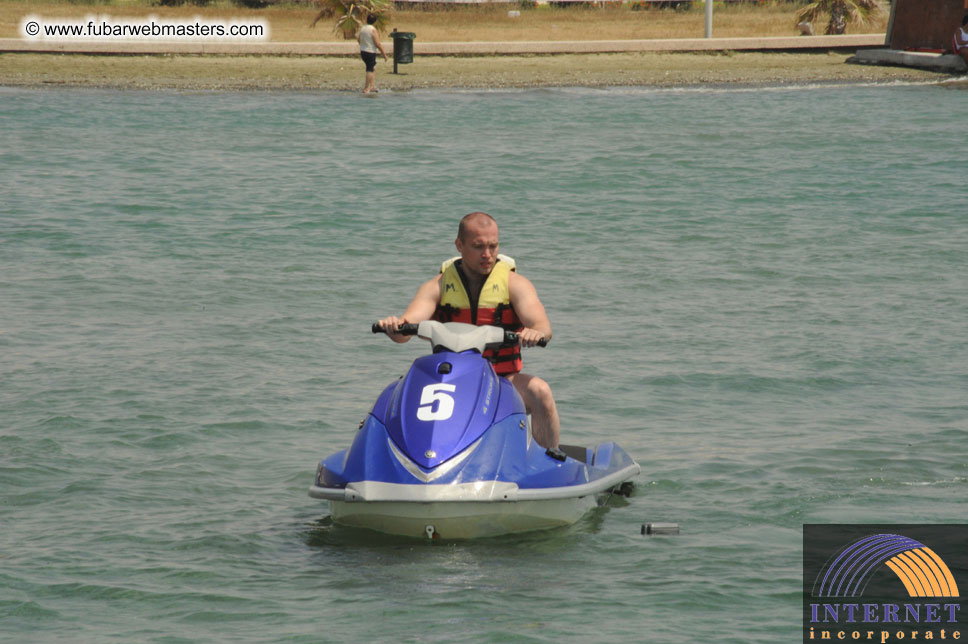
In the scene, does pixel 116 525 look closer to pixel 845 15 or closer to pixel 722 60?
pixel 722 60

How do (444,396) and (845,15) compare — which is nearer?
(444,396)

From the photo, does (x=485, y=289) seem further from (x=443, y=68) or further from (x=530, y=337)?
(x=443, y=68)

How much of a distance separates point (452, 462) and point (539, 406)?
1.00 metres

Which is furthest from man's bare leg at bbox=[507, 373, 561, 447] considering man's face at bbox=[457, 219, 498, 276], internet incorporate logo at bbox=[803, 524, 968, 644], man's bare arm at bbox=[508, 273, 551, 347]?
internet incorporate logo at bbox=[803, 524, 968, 644]

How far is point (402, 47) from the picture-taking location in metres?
36.1

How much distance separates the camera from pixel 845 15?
4488cm

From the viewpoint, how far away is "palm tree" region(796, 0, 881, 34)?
44.7 metres

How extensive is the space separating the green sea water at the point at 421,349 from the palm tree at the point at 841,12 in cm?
2089

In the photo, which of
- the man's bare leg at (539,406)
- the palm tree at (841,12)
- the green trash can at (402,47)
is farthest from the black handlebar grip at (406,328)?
the palm tree at (841,12)

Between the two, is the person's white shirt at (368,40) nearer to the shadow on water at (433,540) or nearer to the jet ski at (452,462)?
the shadow on water at (433,540)

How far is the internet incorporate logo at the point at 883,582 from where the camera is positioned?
573cm

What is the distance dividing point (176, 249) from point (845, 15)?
34060mm

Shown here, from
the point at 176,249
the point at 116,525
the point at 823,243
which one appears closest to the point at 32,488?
the point at 116,525

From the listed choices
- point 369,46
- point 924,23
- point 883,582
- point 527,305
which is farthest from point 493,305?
point 924,23
